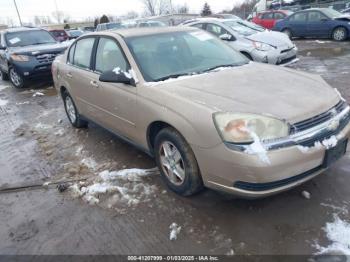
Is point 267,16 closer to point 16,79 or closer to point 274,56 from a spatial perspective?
point 274,56

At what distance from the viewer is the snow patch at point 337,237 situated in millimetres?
2510

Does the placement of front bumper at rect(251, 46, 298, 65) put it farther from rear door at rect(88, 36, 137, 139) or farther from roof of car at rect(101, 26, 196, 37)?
rear door at rect(88, 36, 137, 139)

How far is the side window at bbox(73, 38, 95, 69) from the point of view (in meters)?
4.63

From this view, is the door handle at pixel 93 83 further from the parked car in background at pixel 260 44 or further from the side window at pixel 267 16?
the side window at pixel 267 16

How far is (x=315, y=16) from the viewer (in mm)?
15336

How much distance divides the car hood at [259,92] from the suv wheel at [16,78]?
7938 millimetres

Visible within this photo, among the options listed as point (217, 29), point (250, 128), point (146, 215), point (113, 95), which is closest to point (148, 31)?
point (113, 95)

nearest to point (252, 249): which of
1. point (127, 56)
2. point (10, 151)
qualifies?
point (127, 56)

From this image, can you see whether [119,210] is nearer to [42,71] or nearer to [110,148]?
[110,148]

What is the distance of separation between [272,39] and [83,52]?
18.4ft

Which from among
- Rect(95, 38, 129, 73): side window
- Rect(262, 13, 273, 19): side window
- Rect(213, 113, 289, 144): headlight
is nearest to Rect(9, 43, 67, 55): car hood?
Rect(95, 38, 129, 73): side window

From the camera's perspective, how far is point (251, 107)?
274 centimetres

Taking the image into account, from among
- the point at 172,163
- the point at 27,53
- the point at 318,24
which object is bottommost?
the point at 318,24

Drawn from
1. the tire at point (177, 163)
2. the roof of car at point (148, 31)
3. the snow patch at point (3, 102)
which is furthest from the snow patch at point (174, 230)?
the snow patch at point (3, 102)
